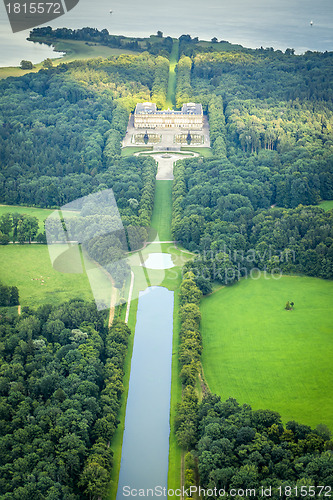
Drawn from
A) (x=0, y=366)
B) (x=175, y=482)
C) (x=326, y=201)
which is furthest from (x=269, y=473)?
(x=326, y=201)

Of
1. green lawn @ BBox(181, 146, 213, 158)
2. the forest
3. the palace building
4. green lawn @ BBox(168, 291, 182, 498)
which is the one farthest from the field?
green lawn @ BBox(168, 291, 182, 498)

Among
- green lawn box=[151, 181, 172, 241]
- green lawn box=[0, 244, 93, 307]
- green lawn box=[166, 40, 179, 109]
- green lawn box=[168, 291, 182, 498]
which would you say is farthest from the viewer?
green lawn box=[166, 40, 179, 109]

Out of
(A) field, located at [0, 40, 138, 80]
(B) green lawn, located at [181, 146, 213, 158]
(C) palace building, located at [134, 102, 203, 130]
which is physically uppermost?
(A) field, located at [0, 40, 138, 80]

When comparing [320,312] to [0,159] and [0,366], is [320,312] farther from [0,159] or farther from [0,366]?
[0,159]

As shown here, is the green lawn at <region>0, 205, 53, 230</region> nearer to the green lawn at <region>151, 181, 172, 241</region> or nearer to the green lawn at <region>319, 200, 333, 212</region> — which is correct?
the green lawn at <region>151, 181, 172, 241</region>

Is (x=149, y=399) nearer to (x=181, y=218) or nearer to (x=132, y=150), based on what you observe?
(x=181, y=218)

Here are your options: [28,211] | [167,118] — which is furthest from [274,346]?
[167,118]
